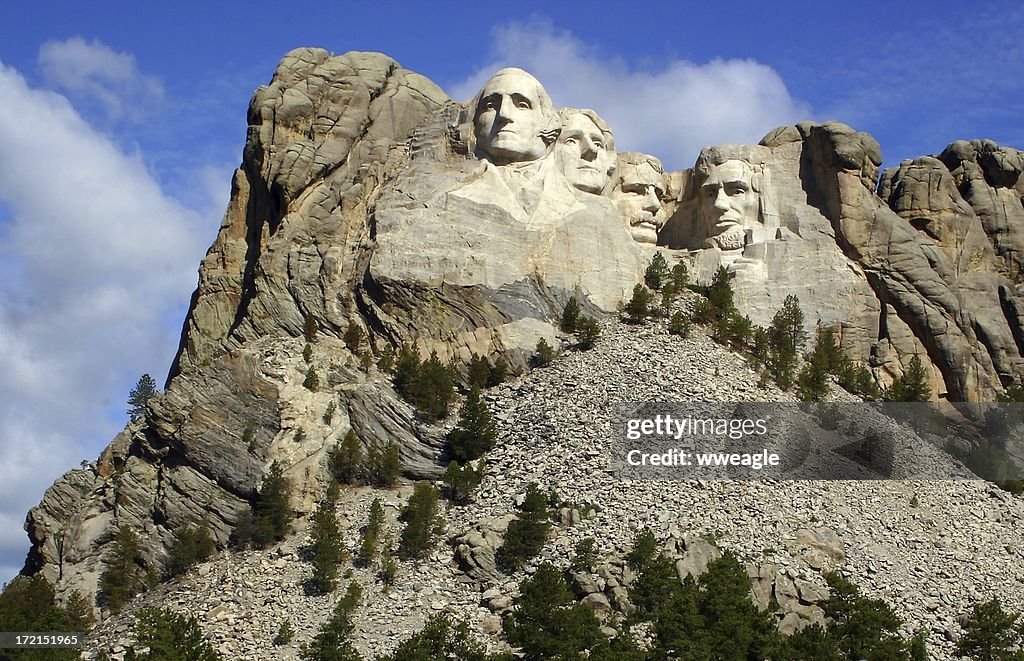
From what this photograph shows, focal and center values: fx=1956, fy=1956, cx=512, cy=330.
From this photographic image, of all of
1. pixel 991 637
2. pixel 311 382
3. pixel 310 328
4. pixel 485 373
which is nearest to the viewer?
pixel 991 637

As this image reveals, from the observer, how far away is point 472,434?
58.9 m

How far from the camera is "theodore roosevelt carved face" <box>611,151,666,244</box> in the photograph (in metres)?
71.4

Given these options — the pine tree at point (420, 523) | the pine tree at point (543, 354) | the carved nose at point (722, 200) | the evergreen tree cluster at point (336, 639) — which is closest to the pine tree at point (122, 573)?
the evergreen tree cluster at point (336, 639)

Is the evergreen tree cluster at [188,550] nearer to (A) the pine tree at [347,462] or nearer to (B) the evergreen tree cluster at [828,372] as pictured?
(A) the pine tree at [347,462]

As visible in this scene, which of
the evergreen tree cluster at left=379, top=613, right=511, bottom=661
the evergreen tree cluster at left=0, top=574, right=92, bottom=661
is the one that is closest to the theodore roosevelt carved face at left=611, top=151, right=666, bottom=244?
the evergreen tree cluster at left=379, top=613, right=511, bottom=661

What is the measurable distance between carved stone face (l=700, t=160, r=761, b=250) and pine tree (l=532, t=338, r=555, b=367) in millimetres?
10560

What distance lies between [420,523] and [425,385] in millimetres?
6691

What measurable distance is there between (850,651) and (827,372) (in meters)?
16.3

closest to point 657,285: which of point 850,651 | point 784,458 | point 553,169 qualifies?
point 553,169

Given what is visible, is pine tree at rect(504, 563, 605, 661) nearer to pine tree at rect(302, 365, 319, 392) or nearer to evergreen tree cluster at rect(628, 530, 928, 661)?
evergreen tree cluster at rect(628, 530, 928, 661)

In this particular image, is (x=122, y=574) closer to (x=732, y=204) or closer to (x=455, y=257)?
(x=455, y=257)

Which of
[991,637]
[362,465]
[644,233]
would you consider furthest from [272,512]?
[644,233]

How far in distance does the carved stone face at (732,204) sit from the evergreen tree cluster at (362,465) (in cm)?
1766

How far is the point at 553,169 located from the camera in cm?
6775
